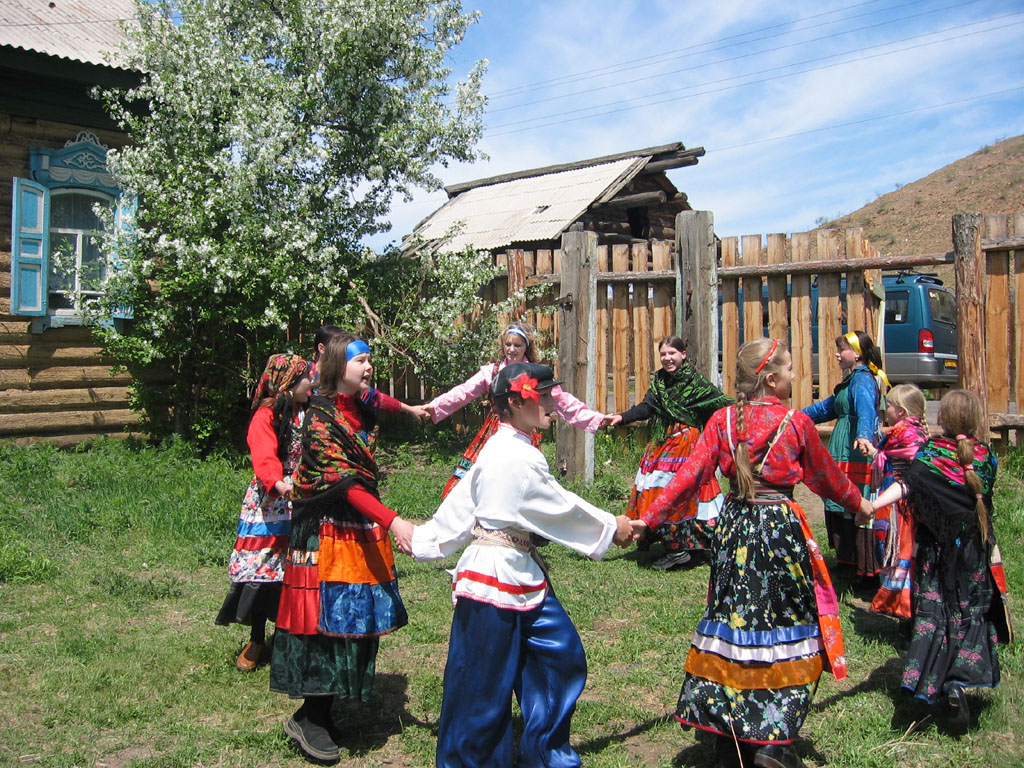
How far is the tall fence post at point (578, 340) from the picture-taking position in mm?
8523

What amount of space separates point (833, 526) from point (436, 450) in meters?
5.37

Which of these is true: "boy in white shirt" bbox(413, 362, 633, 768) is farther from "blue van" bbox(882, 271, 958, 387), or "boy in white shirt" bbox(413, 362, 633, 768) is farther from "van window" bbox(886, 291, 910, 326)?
"van window" bbox(886, 291, 910, 326)

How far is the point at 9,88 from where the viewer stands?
930cm

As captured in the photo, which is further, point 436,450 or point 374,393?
point 436,450

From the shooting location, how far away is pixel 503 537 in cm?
318

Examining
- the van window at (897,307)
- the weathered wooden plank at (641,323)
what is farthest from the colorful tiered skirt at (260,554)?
the van window at (897,307)

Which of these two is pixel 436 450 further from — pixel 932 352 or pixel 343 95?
pixel 932 352

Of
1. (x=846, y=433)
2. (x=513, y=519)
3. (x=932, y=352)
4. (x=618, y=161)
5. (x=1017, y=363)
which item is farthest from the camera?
(x=618, y=161)

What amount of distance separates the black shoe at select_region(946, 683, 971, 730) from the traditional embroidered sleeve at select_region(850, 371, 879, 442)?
1867mm

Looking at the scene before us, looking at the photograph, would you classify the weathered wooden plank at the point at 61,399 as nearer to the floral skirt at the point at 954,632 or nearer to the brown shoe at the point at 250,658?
the brown shoe at the point at 250,658

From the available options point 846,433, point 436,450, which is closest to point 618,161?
point 436,450

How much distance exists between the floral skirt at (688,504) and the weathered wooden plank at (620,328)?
2.41 metres

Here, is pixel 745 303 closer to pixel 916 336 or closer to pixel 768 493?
pixel 768 493

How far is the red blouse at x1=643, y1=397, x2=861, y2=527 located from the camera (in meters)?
3.57
